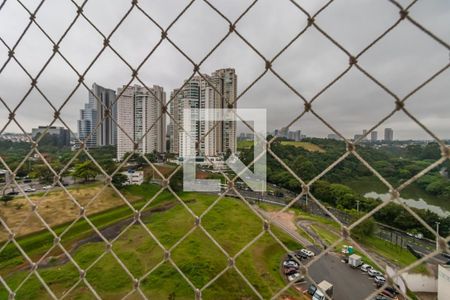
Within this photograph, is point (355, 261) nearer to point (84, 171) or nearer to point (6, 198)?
point (84, 171)

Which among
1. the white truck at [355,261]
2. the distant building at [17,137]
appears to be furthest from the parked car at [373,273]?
the distant building at [17,137]

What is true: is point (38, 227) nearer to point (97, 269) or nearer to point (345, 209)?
point (97, 269)

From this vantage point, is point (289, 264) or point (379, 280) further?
point (289, 264)

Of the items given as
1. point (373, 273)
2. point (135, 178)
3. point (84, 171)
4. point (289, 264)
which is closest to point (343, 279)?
point (373, 273)

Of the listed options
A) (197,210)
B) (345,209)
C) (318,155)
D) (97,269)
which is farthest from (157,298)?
(345,209)

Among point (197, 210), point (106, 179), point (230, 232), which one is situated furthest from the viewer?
point (197, 210)

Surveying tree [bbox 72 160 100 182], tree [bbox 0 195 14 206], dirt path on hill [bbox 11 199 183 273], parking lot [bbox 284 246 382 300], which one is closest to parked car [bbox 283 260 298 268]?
parking lot [bbox 284 246 382 300]

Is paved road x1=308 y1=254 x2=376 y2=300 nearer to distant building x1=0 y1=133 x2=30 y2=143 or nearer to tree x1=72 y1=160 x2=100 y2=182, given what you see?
distant building x1=0 y1=133 x2=30 y2=143

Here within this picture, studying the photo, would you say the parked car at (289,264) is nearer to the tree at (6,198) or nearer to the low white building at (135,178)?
the low white building at (135,178)
